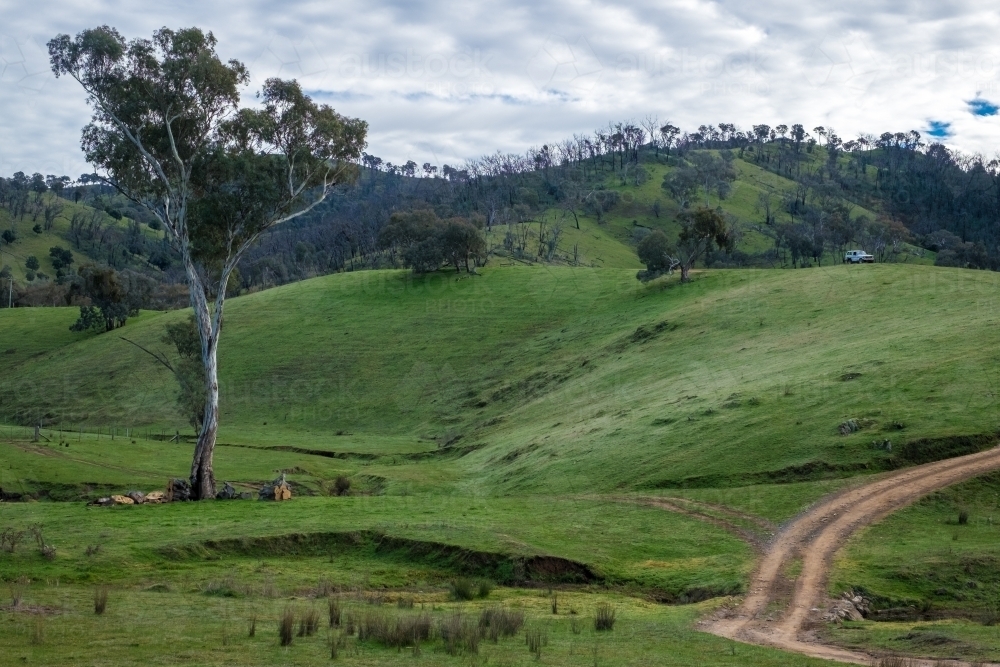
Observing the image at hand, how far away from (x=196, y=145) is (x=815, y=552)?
→ 3008cm

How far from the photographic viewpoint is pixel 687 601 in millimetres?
23562

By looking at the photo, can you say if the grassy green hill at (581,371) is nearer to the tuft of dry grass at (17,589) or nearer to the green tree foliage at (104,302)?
the green tree foliage at (104,302)

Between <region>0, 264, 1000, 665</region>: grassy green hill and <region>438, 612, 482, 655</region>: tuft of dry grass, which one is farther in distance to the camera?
<region>0, 264, 1000, 665</region>: grassy green hill

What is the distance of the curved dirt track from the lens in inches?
760

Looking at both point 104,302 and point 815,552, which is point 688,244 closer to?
point 815,552

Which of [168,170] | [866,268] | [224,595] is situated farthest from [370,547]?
[866,268]

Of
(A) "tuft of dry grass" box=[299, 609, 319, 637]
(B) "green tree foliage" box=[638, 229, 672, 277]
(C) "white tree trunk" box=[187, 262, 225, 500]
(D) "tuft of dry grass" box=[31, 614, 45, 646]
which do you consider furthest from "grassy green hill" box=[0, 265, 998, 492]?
(D) "tuft of dry grass" box=[31, 614, 45, 646]

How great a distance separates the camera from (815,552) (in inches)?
1025

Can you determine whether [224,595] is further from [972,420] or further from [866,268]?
[866,268]

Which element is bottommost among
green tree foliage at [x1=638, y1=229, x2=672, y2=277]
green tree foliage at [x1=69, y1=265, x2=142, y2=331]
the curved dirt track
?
the curved dirt track

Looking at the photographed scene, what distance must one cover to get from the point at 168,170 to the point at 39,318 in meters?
81.3

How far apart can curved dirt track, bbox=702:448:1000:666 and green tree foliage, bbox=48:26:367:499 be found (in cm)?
2290

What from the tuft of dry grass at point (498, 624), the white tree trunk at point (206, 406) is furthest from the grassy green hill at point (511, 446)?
the white tree trunk at point (206, 406)

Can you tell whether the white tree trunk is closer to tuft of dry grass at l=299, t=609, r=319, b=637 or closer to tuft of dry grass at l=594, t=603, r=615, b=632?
tuft of dry grass at l=299, t=609, r=319, b=637
